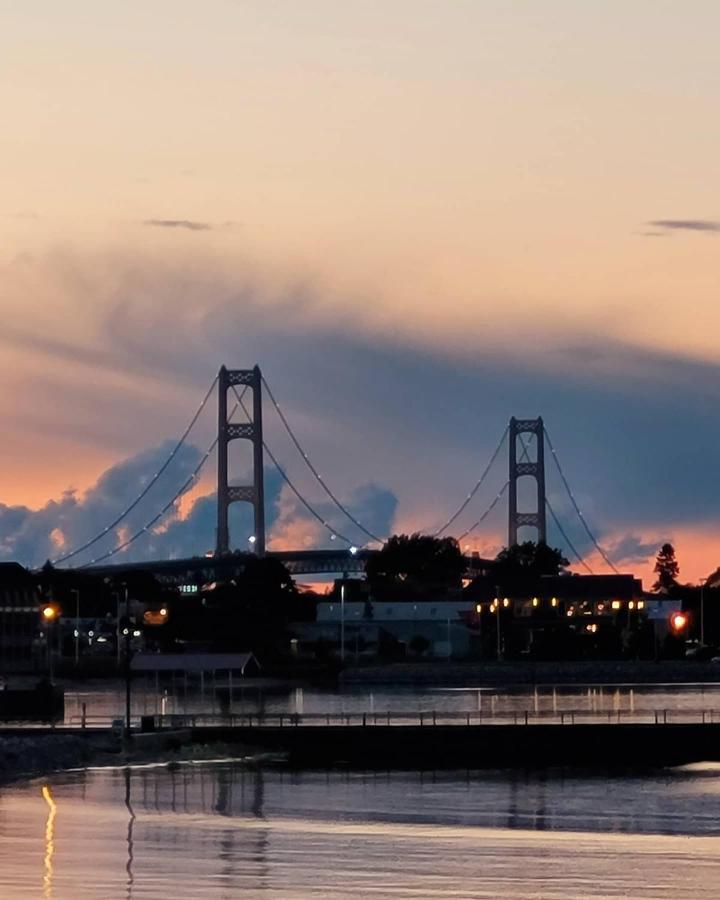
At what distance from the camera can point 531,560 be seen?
149 meters

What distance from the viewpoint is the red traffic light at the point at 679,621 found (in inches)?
4732

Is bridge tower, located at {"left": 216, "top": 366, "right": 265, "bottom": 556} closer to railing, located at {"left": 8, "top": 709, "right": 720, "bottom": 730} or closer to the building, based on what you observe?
the building

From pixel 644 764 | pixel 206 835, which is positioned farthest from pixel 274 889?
pixel 644 764

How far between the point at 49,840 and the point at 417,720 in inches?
999

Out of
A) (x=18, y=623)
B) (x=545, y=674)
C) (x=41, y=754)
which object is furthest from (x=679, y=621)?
(x=41, y=754)

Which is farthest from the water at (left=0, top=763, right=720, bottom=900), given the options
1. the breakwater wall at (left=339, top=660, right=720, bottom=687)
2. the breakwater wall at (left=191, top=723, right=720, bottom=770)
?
the breakwater wall at (left=339, top=660, right=720, bottom=687)

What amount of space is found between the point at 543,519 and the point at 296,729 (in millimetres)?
108267

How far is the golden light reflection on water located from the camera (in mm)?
25812

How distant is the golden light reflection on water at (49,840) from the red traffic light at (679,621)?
83.6 meters

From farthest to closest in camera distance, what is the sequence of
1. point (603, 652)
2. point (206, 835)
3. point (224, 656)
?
point (603, 652) < point (224, 656) < point (206, 835)

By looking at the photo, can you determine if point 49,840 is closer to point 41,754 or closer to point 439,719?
point 41,754

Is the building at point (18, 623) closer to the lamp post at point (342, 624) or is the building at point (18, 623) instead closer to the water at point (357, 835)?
the lamp post at point (342, 624)

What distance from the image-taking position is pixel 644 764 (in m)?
45.3

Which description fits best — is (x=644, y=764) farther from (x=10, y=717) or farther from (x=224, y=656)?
(x=224, y=656)
